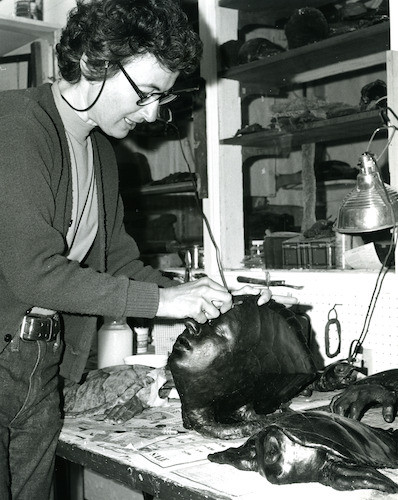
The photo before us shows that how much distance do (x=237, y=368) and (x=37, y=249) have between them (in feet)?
2.30

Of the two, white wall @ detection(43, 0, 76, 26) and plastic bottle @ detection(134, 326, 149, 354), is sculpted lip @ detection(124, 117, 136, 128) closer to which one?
plastic bottle @ detection(134, 326, 149, 354)

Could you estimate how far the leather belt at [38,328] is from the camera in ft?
6.45

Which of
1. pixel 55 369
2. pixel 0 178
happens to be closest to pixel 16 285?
pixel 0 178

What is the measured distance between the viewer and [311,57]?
3152 mm

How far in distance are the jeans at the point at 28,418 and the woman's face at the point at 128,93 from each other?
72cm

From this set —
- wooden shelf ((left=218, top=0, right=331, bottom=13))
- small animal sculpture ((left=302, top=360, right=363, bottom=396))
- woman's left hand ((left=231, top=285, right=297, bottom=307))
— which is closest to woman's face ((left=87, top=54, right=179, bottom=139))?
woman's left hand ((left=231, top=285, right=297, bottom=307))

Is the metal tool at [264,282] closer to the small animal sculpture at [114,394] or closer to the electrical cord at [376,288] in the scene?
the electrical cord at [376,288]

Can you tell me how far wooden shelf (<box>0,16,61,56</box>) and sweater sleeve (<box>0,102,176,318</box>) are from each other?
2.17m

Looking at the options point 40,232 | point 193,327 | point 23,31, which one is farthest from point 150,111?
point 23,31

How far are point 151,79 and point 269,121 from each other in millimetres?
1471

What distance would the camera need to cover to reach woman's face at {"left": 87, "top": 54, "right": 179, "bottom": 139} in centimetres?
196

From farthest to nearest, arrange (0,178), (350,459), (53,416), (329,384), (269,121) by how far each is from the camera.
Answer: (269,121) → (329,384) → (53,416) → (0,178) → (350,459)

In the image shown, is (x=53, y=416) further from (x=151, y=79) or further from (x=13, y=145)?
(x=151, y=79)

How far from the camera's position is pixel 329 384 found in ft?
8.13
